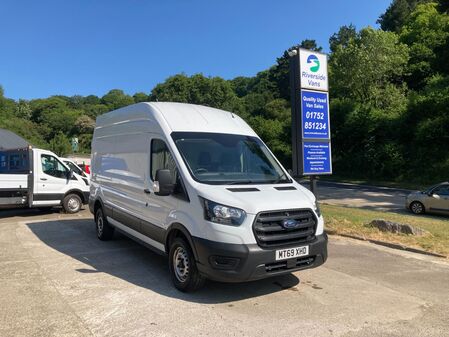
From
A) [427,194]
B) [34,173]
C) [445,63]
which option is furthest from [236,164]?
[445,63]

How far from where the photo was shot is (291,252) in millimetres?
5125

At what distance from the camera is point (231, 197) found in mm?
5023

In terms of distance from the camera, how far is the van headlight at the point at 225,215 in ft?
16.1

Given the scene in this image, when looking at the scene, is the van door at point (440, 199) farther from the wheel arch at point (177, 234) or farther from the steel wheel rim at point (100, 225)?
the wheel arch at point (177, 234)

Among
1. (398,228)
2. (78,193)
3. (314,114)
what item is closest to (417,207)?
(398,228)

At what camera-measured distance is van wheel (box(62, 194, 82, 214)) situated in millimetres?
13625

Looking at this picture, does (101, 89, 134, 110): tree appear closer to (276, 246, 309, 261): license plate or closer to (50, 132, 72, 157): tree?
(50, 132, 72, 157): tree

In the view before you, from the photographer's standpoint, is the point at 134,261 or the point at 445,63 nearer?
the point at 134,261

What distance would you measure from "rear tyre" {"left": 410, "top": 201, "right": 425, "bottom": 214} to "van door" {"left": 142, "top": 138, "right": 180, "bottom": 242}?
15.6 m

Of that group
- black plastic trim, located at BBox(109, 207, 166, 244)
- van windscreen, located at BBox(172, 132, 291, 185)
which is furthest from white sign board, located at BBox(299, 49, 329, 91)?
black plastic trim, located at BBox(109, 207, 166, 244)

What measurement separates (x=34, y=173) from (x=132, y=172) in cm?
723

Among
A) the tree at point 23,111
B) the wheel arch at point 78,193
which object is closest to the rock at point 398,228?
the wheel arch at point 78,193

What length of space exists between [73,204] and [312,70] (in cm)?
874

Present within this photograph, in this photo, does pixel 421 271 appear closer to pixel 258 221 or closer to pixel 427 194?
pixel 258 221
